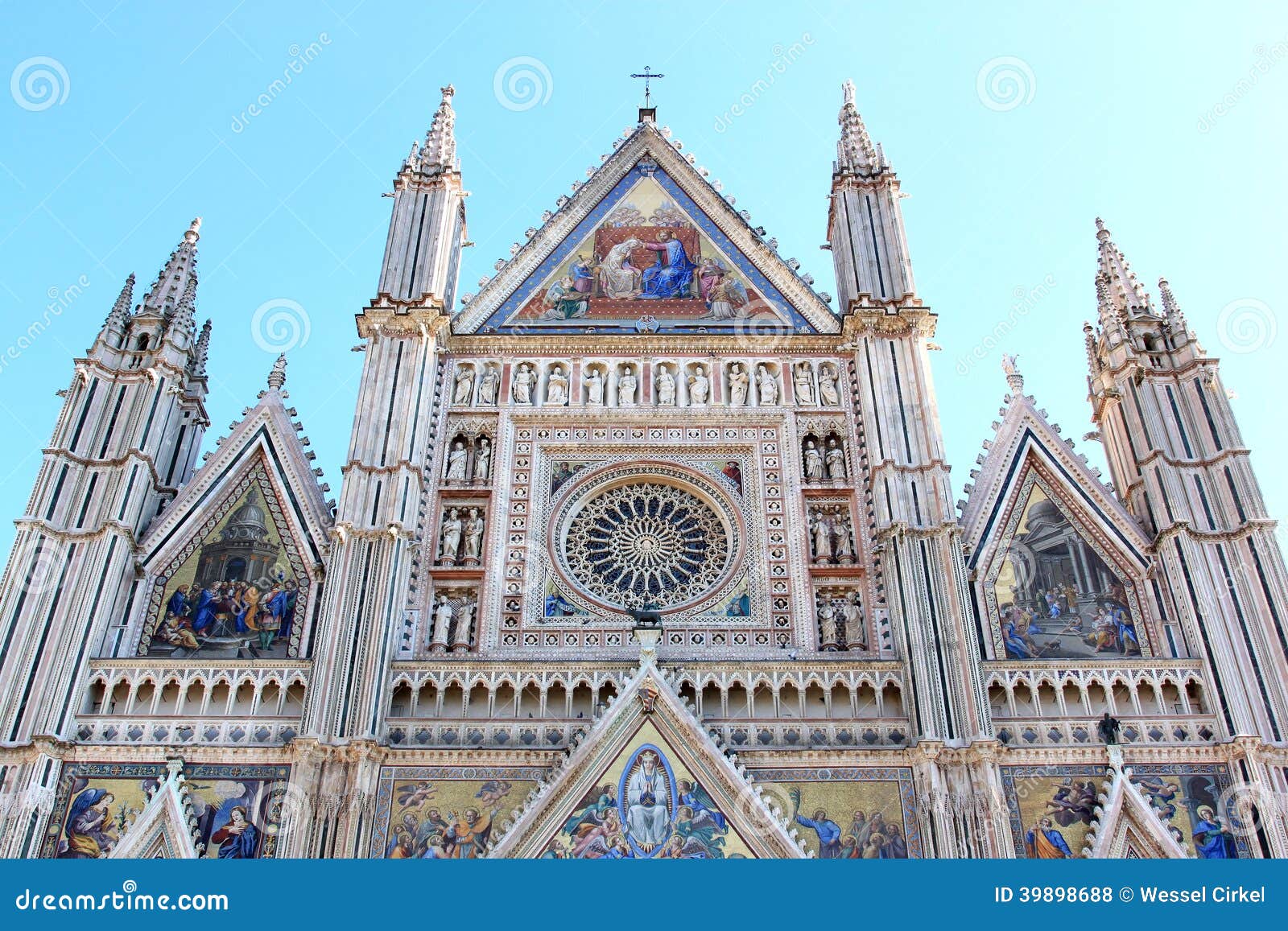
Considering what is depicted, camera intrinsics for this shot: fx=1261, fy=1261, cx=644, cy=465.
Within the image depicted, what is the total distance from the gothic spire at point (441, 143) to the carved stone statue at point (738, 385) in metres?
6.60

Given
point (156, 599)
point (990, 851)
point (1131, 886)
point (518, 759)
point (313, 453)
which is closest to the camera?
point (1131, 886)

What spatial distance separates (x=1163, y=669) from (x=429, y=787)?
982 cm

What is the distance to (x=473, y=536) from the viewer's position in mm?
18734

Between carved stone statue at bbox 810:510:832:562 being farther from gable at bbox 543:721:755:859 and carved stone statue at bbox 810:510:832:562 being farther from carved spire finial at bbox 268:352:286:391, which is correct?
carved spire finial at bbox 268:352:286:391

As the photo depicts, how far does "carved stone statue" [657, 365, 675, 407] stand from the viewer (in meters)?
20.3

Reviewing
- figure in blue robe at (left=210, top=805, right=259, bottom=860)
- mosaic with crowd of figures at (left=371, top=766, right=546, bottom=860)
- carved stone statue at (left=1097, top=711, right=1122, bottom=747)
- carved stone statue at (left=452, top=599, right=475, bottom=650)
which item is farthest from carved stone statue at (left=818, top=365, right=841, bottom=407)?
figure in blue robe at (left=210, top=805, right=259, bottom=860)

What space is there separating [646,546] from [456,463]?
324 cm

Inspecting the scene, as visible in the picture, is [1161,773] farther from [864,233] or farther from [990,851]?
[864,233]

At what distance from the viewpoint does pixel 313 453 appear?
19516mm

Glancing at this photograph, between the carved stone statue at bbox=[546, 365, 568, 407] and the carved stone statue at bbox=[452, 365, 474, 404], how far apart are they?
1.26 meters

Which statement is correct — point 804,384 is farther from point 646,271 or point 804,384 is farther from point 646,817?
point 646,817

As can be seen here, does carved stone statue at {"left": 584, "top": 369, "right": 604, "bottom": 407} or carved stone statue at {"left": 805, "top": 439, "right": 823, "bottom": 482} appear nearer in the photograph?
carved stone statue at {"left": 805, "top": 439, "right": 823, "bottom": 482}

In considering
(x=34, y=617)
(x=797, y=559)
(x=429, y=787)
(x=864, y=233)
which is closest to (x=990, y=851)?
(x=797, y=559)

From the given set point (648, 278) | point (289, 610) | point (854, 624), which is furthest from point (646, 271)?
point (289, 610)
